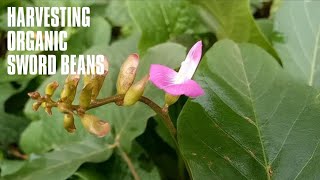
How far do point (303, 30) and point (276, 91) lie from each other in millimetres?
157

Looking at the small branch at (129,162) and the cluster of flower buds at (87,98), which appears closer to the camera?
the cluster of flower buds at (87,98)

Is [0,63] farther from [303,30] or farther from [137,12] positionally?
[303,30]

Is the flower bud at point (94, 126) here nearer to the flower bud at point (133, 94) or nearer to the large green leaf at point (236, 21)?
the flower bud at point (133, 94)

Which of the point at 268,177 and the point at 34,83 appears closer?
the point at 268,177

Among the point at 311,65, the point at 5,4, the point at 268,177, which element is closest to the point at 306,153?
the point at 268,177

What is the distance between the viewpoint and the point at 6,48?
21.9 inches

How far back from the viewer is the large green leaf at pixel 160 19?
637 mm

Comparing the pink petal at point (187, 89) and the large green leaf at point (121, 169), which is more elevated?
the pink petal at point (187, 89)

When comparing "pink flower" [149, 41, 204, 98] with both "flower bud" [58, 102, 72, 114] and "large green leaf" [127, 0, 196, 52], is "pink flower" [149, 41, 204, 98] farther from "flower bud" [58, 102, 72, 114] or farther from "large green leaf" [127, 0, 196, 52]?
"large green leaf" [127, 0, 196, 52]

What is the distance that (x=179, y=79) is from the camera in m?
0.40

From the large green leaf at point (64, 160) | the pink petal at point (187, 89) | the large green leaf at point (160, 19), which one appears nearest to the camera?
the pink petal at point (187, 89)

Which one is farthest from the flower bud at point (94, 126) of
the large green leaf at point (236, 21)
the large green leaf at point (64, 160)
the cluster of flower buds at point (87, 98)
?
the large green leaf at point (236, 21)

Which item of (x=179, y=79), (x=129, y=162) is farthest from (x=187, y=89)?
(x=129, y=162)

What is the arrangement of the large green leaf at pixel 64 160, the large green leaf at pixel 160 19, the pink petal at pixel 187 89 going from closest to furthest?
the pink petal at pixel 187 89 < the large green leaf at pixel 64 160 < the large green leaf at pixel 160 19
